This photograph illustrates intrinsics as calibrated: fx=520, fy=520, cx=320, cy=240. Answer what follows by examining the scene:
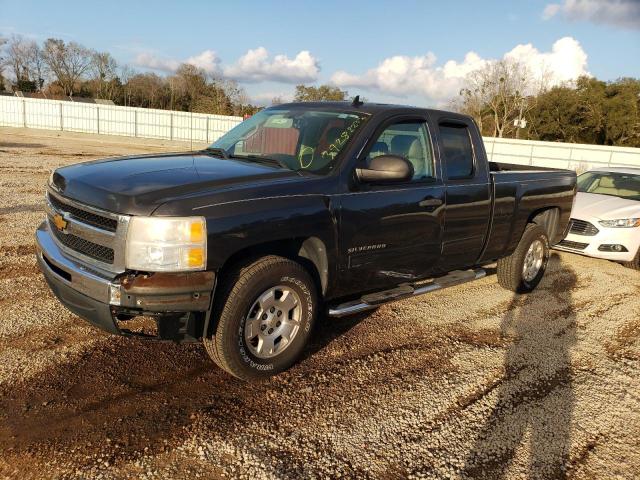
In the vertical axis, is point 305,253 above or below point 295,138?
below

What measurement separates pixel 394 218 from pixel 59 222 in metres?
2.53

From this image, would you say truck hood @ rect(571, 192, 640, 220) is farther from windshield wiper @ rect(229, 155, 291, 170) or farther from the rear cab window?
windshield wiper @ rect(229, 155, 291, 170)

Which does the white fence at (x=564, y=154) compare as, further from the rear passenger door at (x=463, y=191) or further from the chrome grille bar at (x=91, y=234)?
the chrome grille bar at (x=91, y=234)

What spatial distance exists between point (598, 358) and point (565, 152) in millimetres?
28484

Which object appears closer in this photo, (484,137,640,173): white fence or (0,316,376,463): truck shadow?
(0,316,376,463): truck shadow

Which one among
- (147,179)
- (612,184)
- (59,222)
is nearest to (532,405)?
(147,179)

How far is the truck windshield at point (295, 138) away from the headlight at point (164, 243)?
1.18 meters

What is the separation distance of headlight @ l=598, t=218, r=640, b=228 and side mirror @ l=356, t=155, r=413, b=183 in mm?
5407

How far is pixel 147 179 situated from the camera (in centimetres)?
354

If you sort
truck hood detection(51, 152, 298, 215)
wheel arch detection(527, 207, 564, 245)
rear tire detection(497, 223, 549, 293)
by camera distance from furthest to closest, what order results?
wheel arch detection(527, 207, 564, 245), rear tire detection(497, 223, 549, 293), truck hood detection(51, 152, 298, 215)

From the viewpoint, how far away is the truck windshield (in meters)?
4.16

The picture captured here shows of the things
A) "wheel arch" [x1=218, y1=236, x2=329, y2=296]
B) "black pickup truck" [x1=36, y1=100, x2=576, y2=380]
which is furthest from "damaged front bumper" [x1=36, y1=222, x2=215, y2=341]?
"wheel arch" [x1=218, y1=236, x2=329, y2=296]

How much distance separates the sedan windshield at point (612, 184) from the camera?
9.07 m

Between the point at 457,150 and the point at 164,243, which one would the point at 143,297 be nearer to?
the point at 164,243
